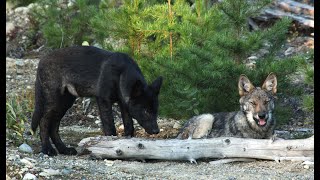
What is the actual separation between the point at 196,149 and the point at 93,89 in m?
1.89

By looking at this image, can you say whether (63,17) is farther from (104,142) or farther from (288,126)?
(104,142)

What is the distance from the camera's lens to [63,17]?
656 inches

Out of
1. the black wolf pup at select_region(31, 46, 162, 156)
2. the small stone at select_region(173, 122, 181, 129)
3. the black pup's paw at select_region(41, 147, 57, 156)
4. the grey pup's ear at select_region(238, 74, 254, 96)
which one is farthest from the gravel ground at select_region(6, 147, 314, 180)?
the small stone at select_region(173, 122, 181, 129)

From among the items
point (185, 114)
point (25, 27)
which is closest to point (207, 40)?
point (185, 114)

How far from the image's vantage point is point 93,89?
9.56 metres

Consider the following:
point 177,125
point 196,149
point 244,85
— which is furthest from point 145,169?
point 177,125

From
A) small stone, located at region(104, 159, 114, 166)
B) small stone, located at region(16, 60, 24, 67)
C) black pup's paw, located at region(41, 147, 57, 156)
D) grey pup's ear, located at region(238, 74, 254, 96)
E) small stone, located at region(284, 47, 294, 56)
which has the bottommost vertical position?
small stone, located at region(16, 60, 24, 67)

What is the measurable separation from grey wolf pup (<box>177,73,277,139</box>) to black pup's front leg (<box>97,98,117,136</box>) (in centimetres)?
108

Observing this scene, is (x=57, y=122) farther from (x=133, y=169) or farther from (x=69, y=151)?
(x=133, y=169)

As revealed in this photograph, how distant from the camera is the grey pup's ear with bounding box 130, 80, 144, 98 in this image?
9.28 meters

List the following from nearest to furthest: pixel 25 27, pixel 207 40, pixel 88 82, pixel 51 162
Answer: pixel 51 162 < pixel 88 82 < pixel 207 40 < pixel 25 27

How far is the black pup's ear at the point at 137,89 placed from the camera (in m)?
9.27

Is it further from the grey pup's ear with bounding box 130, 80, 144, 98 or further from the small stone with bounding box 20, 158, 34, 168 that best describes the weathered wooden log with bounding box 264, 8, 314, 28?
the small stone with bounding box 20, 158, 34, 168
